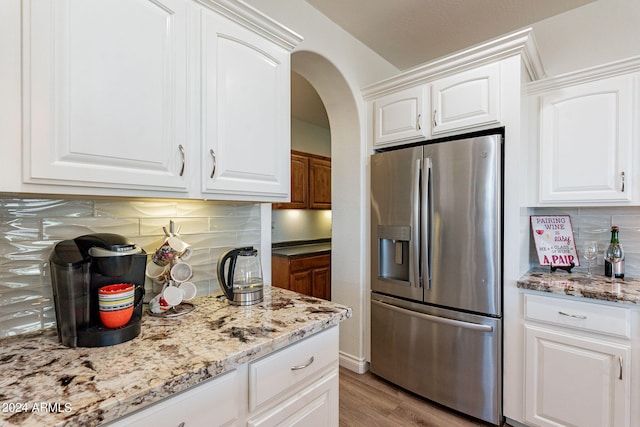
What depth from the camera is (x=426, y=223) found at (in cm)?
196

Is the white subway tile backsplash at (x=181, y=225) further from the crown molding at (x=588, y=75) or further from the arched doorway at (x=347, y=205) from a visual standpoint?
the crown molding at (x=588, y=75)

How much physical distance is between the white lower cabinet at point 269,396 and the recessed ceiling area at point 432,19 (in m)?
2.14

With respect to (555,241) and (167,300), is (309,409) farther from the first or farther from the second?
(555,241)

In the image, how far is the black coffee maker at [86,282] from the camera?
3.04ft

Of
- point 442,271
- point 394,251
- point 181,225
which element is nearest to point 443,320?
point 442,271

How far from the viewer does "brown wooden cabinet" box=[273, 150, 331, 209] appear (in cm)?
400

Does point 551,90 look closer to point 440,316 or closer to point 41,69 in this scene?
point 440,316

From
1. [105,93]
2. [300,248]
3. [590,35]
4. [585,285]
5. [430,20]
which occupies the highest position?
[430,20]

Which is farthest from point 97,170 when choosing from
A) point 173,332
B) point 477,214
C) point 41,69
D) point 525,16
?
point 525,16

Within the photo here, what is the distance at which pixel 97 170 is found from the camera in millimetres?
909

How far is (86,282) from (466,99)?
213cm

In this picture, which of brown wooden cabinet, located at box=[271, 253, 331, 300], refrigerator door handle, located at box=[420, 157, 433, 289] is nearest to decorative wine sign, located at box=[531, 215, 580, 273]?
refrigerator door handle, located at box=[420, 157, 433, 289]

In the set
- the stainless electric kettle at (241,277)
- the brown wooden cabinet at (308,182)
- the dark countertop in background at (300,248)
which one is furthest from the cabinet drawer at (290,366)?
the brown wooden cabinet at (308,182)

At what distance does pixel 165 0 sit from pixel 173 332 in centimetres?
119
